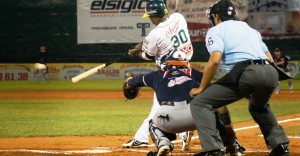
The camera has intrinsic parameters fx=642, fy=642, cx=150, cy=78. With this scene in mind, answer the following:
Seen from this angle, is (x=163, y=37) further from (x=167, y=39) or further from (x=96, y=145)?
(x=96, y=145)

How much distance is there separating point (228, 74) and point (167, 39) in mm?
1661

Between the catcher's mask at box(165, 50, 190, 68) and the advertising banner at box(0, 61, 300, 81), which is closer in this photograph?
the catcher's mask at box(165, 50, 190, 68)

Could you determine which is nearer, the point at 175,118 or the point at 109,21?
the point at 175,118

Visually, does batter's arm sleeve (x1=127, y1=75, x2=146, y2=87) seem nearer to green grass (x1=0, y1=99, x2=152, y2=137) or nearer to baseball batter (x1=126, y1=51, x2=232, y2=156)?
baseball batter (x1=126, y1=51, x2=232, y2=156)

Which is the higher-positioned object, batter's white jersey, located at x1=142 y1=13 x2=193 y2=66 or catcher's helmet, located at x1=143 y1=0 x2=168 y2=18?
catcher's helmet, located at x1=143 y1=0 x2=168 y2=18

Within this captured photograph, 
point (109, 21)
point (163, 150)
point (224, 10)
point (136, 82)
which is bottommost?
point (163, 150)

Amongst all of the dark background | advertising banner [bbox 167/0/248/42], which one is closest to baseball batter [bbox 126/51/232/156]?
advertising banner [bbox 167/0/248/42]

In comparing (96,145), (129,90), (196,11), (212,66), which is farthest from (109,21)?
(212,66)

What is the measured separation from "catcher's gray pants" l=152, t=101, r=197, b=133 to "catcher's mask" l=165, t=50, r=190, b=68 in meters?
0.61

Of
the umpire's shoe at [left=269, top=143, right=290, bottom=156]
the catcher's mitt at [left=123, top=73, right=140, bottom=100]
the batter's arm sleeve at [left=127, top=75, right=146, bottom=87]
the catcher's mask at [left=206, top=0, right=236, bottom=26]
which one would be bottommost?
the umpire's shoe at [left=269, top=143, right=290, bottom=156]

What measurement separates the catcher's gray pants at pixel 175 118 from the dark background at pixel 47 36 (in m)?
25.8

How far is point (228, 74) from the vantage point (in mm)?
6812

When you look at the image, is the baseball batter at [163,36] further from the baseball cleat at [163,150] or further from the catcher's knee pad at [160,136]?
the baseball cleat at [163,150]

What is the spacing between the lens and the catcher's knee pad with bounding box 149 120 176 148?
691 centimetres
